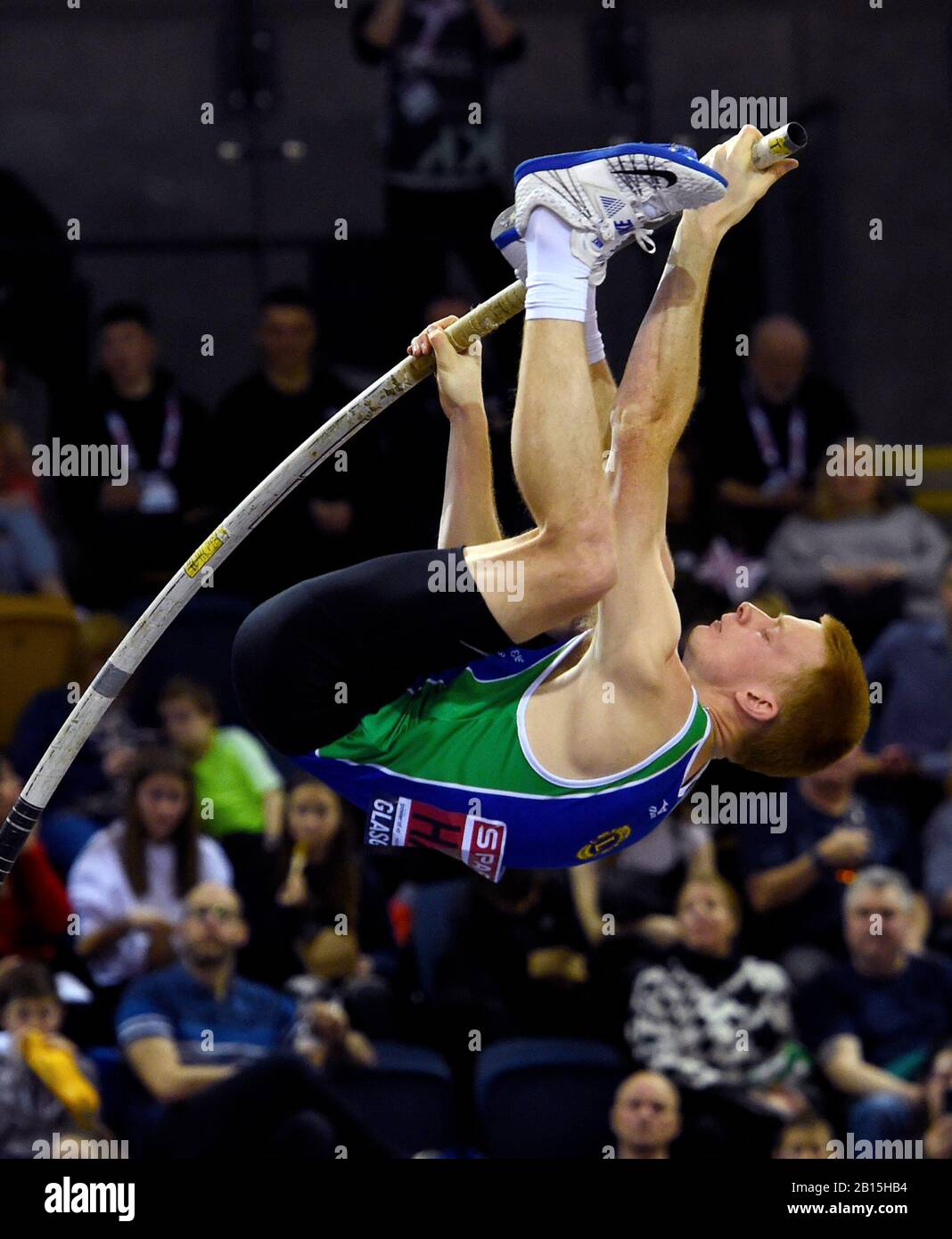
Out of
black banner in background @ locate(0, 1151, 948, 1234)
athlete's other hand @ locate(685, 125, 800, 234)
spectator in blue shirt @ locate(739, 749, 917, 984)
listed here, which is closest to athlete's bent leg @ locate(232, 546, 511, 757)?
athlete's other hand @ locate(685, 125, 800, 234)

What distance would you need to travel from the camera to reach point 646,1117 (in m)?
6.47

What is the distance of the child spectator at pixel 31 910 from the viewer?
6758 mm

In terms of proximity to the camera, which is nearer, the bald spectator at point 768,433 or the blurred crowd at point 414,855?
the blurred crowd at point 414,855

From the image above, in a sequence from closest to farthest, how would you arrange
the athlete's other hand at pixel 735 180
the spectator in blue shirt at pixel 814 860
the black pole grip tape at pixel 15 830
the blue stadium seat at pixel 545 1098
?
1. the athlete's other hand at pixel 735 180
2. the black pole grip tape at pixel 15 830
3. the blue stadium seat at pixel 545 1098
4. the spectator in blue shirt at pixel 814 860

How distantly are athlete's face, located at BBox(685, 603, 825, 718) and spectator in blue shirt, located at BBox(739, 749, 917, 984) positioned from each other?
2.79m

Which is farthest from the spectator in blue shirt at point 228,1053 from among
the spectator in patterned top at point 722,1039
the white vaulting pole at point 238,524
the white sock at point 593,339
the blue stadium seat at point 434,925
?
the white sock at point 593,339

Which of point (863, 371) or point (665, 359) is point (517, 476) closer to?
point (665, 359)

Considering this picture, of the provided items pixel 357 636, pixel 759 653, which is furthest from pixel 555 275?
pixel 759 653

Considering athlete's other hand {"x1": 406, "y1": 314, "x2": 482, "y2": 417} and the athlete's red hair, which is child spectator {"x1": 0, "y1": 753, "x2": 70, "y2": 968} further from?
the athlete's red hair

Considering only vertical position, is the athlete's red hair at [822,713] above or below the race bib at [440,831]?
above

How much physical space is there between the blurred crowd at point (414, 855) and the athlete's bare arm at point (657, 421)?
2375 millimetres

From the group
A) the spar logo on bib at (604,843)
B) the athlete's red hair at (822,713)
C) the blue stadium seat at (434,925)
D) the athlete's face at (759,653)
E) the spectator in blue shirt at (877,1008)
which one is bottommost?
the spectator in blue shirt at (877,1008)

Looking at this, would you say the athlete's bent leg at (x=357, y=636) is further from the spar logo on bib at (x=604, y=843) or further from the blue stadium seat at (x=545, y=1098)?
the blue stadium seat at (x=545, y=1098)
